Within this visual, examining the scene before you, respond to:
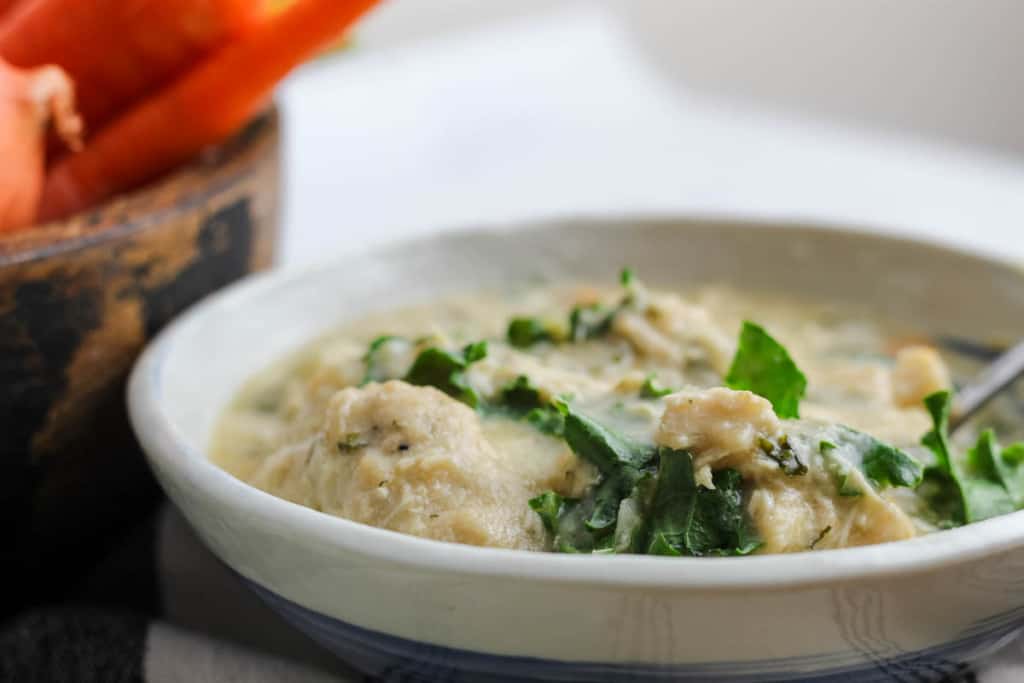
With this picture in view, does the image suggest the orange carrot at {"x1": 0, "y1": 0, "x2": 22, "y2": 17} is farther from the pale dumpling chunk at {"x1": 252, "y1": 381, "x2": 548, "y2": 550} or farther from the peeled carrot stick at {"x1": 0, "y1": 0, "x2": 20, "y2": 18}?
the pale dumpling chunk at {"x1": 252, "y1": 381, "x2": 548, "y2": 550}

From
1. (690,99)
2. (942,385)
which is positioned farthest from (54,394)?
(690,99)

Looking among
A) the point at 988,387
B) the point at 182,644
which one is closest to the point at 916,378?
the point at 988,387

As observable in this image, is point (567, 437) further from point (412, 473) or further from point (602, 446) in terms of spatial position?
point (412, 473)

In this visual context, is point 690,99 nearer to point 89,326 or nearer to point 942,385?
point 942,385

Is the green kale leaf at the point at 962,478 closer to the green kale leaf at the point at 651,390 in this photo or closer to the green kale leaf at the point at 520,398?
the green kale leaf at the point at 651,390

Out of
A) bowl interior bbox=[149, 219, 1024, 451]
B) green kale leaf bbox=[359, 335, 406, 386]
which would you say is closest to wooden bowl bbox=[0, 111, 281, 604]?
bowl interior bbox=[149, 219, 1024, 451]
